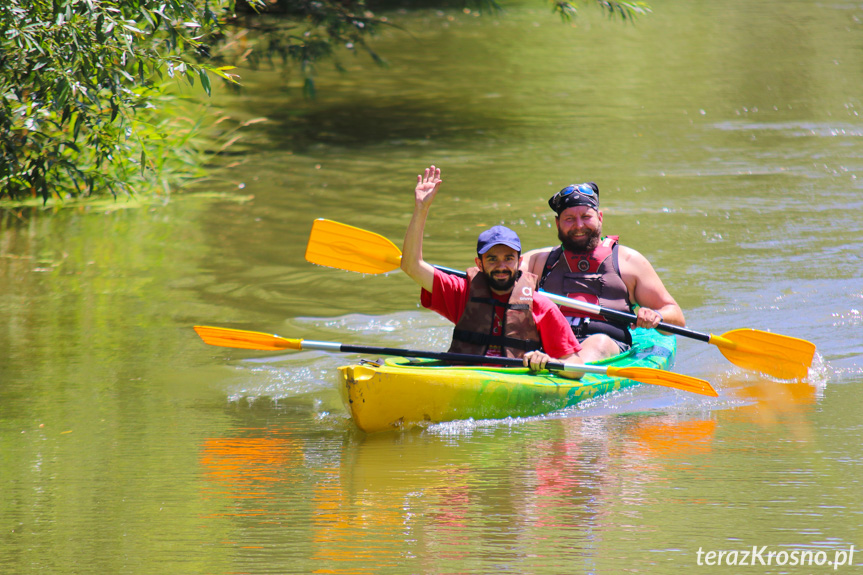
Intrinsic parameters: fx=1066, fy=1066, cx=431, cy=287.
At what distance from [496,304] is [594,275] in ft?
3.17

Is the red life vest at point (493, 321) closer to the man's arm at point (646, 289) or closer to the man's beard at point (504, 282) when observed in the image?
the man's beard at point (504, 282)

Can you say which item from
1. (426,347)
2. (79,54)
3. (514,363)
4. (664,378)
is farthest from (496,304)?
(79,54)

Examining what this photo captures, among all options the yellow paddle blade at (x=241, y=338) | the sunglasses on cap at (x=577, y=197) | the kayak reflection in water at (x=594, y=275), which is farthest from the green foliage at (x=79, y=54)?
the kayak reflection in water at (x=594, y=275)

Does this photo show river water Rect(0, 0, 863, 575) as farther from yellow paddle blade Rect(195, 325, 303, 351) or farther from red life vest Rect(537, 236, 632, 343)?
red life vest Rect(537, 236, 632, 343)

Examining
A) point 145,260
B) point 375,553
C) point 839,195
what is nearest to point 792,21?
point 839,195

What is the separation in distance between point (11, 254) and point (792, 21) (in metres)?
16.1

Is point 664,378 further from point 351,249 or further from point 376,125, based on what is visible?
point 376,125

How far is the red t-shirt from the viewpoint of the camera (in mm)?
4953

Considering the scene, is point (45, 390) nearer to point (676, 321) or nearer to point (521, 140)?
point (676, 321)

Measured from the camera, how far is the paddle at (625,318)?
214 inches

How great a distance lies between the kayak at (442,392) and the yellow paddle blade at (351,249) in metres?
0.76

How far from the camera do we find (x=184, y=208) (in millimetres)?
9461

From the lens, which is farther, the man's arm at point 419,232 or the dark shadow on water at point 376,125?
the dark shadow on water at point 376,125

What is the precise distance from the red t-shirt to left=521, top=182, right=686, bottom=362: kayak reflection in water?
0.60 meters
